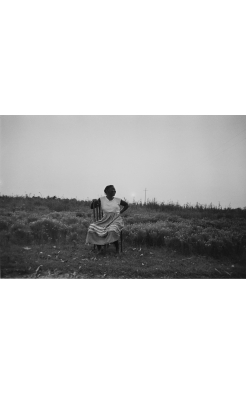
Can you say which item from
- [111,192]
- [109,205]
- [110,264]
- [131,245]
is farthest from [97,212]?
[110,264]

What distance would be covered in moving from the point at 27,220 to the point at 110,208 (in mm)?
2496

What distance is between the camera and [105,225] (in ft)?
17.7

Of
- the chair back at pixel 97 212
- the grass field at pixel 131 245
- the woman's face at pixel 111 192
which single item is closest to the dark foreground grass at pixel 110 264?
the grass field at pixel 131 245

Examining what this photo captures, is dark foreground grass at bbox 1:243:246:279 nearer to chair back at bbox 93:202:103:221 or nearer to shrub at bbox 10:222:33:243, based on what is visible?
shrub at bbox 10:222:33:243

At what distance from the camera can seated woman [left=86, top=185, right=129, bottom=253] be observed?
16.9 feet

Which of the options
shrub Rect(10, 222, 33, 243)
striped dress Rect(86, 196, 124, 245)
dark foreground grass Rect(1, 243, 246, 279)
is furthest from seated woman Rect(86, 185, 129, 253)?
shrub Rect(10, 222, 33, 243)

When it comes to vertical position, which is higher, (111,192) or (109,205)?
(111,192)

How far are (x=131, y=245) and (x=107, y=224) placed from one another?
808 mm

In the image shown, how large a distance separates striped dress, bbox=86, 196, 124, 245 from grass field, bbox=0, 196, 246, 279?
1.01ft

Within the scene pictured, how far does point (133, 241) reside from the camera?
5.79m

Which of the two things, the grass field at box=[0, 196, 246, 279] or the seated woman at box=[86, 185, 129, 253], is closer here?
the grass field at box=[0, 196, 246, 279]

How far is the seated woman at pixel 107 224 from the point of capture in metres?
5.14

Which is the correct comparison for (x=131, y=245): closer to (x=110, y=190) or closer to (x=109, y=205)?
(x=109, y=205)

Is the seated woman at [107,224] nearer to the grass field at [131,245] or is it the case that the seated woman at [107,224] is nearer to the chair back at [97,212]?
the chair back at [97,212]
